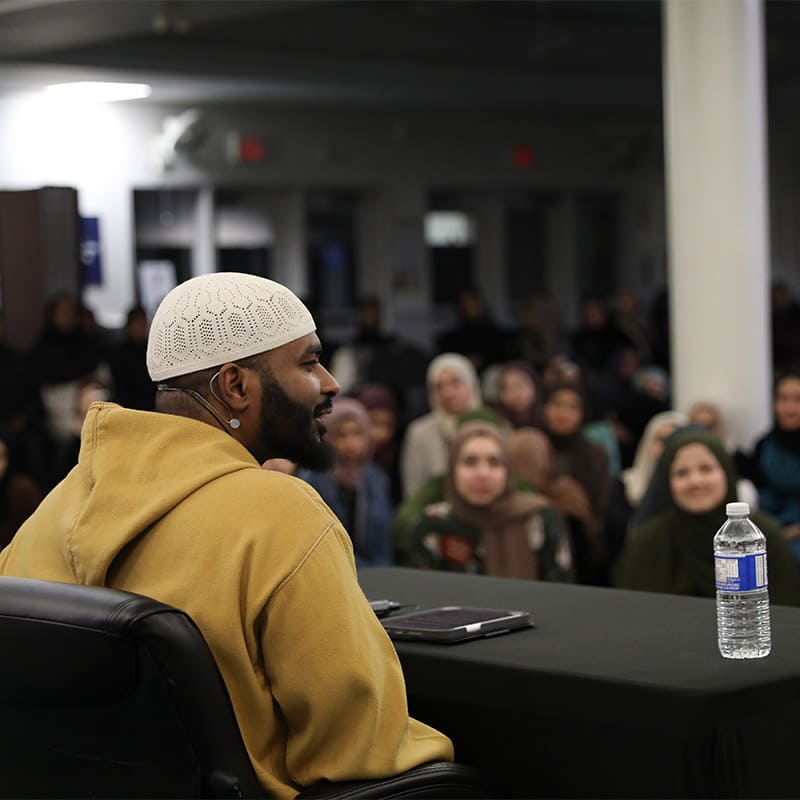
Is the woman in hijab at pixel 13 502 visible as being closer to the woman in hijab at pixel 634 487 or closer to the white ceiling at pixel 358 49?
the woman in hijab at pixel 634 487

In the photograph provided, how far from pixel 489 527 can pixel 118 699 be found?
395 cm

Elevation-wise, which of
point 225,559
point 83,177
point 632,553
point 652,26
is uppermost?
point 652,26

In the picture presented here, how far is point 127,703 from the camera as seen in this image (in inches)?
83.6

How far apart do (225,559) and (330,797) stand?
0.36 m

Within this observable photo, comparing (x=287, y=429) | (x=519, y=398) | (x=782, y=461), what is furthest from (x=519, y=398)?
(x=287, y=429)

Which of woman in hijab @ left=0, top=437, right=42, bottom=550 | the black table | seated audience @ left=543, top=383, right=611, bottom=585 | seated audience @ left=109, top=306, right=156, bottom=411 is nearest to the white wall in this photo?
seated audience @ left=109, top=306, right=156, bottom=411

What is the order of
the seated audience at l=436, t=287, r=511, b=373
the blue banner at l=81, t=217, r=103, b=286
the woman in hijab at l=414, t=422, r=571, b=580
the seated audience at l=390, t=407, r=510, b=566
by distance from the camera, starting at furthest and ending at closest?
the blue banner at l=81, t=217, r=103, b=286
the seated audience at l=436, t=287, r=511, b=373
the seated audience at l=390, t=407, r=510, b=566
the woman in hijab at l=414, t=422, r=571, b=580

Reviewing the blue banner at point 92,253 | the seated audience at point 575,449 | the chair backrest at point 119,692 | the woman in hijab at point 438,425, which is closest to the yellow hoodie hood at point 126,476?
the chair backrest at point 119,692

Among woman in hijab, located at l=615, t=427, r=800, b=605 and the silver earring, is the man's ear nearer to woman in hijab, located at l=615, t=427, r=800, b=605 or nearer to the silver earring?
the silver earring

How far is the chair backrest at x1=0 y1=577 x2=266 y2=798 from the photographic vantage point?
2068 mm

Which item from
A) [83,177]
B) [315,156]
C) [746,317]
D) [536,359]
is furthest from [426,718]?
[315,156]

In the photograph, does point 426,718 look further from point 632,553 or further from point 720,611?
point 632,553

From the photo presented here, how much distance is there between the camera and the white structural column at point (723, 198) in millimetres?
7723

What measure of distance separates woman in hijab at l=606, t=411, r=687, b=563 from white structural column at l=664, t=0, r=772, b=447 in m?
0.38
